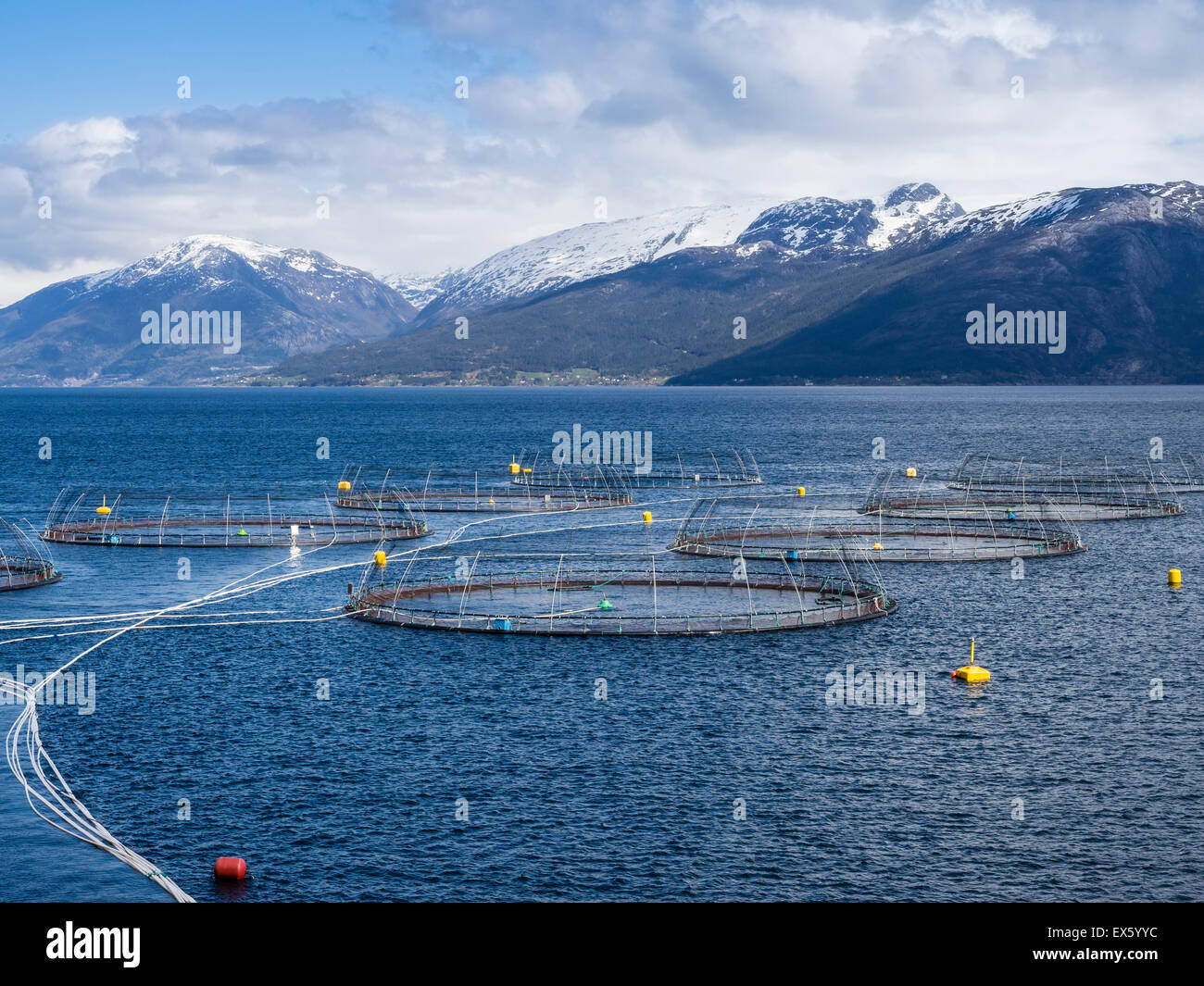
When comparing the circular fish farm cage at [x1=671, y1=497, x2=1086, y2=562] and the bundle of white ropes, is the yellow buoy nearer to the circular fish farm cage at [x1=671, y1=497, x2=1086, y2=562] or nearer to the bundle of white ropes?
the circular fish farm cage at [x1=671, y1=497, x2=1086, y2=562]

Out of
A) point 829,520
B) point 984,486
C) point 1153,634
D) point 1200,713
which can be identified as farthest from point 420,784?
point 984,486

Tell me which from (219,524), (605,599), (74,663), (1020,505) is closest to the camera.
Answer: (74,663)

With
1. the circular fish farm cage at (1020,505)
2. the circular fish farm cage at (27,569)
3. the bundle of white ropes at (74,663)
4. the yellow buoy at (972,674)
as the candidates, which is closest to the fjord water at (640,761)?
the bundle of white ropes at (74,663)

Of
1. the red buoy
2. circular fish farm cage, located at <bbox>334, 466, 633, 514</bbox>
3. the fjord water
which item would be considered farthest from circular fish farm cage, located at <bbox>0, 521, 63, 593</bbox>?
the red buoy

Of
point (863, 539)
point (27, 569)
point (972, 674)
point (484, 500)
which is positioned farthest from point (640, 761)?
point (484, 500)

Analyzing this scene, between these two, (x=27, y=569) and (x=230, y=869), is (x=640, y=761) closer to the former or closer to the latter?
(x=230, y=869)
